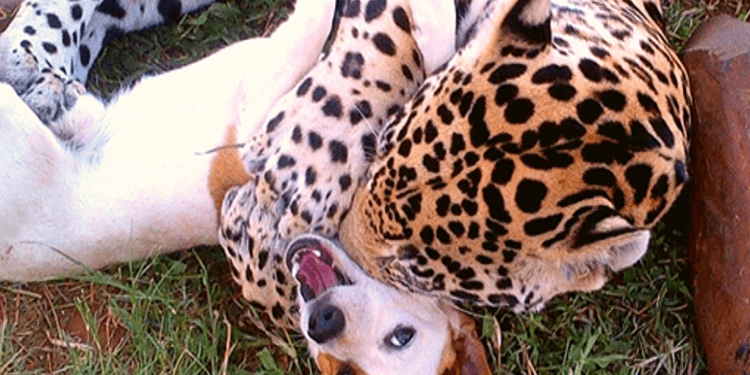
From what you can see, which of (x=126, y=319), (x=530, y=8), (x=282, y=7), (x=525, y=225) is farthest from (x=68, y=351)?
(x=530, y=8)

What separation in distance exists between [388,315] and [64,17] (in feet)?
5.09

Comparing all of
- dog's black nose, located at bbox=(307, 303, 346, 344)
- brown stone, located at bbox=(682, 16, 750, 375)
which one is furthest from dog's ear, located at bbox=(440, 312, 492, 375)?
brown stone, located at bbox=(682, 16, 750, 375)

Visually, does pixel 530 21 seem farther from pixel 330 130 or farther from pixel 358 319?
pixel 358 319

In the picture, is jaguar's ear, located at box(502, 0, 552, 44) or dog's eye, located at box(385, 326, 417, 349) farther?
dog's eye, located at box(385, 326, 417, 349)

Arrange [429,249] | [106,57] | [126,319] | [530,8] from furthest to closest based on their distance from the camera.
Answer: [106,57]
[126,319]
[429,249]
[530,8]

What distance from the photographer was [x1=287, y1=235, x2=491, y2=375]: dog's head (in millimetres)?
2941

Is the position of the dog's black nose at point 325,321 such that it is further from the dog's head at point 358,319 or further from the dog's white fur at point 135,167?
the dog's white fur at point 135,167

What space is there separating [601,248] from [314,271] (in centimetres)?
76

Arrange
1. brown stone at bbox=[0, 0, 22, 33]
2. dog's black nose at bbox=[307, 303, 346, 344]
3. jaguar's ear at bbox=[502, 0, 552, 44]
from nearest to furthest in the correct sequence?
jaguar's ear at bbox=[502, 0, 552, 44], dog's black nose at bbox=[307, 303, 346, 344], brown stone at bbox=[0, 0, 22, 33]

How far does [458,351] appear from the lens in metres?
3.22

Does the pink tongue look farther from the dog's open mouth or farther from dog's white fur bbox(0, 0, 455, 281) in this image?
dog's white fur bbox(0, 0, 455, 281)

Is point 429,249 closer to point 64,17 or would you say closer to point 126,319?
point 126,319

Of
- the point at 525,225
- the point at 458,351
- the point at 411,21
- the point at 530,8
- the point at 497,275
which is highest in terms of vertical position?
the point at 530,8

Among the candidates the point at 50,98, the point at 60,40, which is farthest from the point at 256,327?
the point at 60,40
